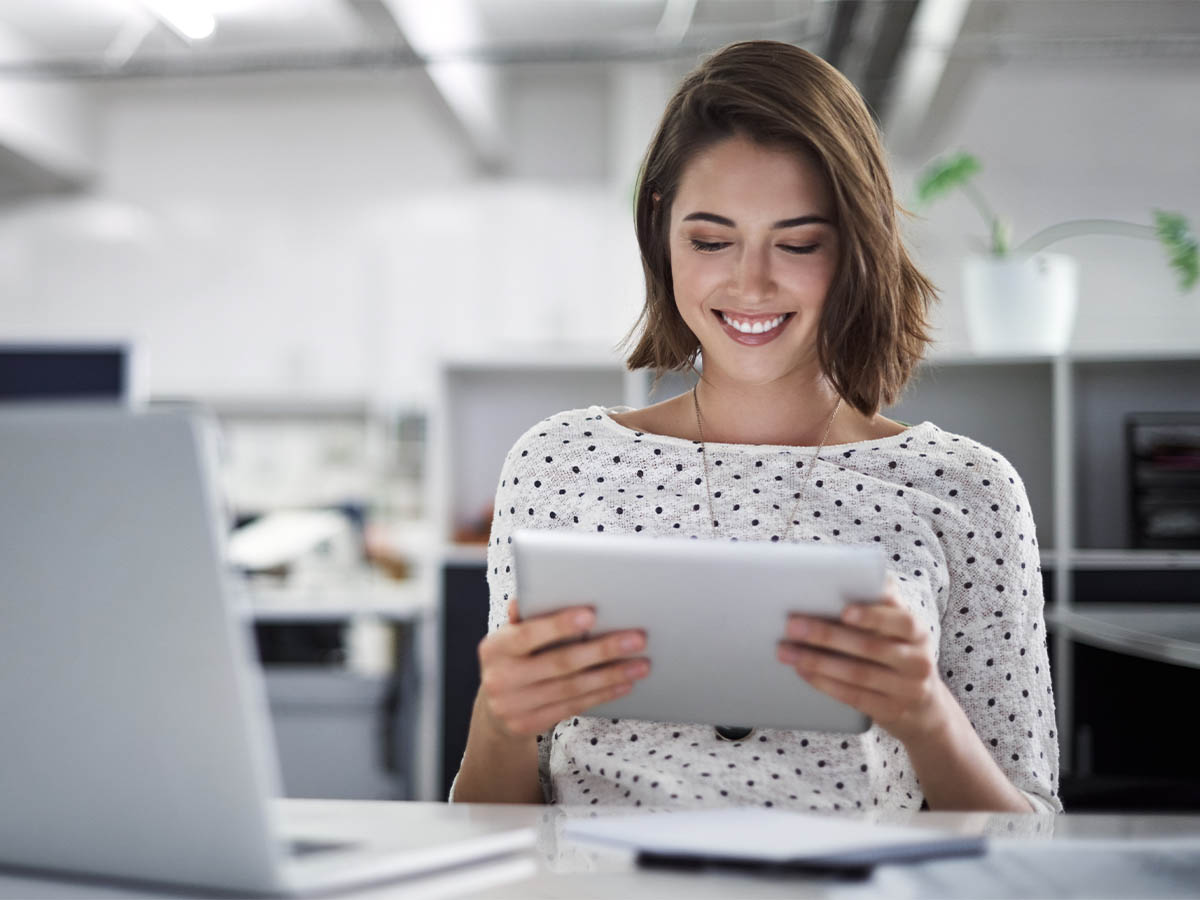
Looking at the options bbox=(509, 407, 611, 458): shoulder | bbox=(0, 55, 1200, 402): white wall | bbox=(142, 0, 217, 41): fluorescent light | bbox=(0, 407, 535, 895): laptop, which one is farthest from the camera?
bbox=(0, 55, 1200, 402): white wall

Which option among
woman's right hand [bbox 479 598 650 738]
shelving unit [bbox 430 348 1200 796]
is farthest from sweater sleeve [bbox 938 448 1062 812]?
shelving unit [bbox 430 348 1200 796]

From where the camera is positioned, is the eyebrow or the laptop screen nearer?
the eyebrow

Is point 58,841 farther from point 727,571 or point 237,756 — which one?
point 727,571

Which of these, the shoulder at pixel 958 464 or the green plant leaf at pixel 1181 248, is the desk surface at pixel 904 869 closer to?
the shoulder at pixel 958 464

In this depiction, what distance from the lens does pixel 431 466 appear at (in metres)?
3.25

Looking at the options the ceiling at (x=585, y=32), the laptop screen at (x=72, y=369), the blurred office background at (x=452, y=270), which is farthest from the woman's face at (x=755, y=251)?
the ceiling at (x=585, y=32)

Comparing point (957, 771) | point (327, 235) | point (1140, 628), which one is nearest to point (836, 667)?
point (957, 771)

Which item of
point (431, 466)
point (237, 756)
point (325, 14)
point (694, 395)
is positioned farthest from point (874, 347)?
point (325, 14)

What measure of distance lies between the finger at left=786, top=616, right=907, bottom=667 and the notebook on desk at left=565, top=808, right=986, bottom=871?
0.11 metres

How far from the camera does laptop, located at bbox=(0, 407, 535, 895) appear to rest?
0.56m

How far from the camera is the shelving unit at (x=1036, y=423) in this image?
10.1 feet

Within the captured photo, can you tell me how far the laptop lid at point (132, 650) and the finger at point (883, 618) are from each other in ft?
1.31

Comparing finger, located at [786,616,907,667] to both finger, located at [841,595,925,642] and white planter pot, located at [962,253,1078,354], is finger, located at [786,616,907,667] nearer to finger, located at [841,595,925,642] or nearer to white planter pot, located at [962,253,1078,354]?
Result: finger, located at [841,595,925,642]

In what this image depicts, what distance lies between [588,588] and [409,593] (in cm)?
376
